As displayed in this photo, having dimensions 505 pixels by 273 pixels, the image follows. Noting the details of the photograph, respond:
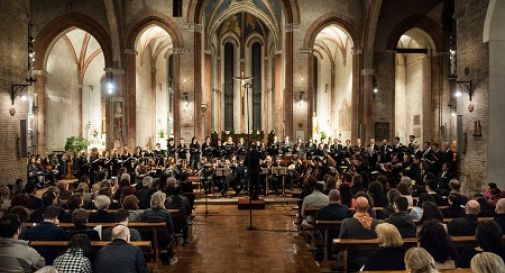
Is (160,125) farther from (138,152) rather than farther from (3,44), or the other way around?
(3,44)

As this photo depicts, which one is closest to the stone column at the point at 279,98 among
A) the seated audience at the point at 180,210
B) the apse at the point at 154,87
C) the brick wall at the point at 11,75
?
the apse at the point at 154,87

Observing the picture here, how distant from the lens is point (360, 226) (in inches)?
214

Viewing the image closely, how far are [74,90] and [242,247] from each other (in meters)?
22.5

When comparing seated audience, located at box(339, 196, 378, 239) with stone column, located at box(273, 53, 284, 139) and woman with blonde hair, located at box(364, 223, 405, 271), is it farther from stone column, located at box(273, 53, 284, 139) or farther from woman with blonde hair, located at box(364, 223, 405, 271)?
stone column, located at box(273, 53, 284, 139)

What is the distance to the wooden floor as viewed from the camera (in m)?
6.80

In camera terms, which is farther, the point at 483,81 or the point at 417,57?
the point at 417,57

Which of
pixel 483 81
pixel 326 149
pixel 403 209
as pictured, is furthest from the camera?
pixel 326 149

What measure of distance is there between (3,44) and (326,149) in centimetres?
1128

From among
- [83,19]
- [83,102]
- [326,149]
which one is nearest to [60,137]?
[83,102]

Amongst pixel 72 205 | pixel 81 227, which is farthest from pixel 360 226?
pixel 72 205

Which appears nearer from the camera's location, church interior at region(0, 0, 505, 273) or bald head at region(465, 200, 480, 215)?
church interior at region(0, 0, 505, 273)

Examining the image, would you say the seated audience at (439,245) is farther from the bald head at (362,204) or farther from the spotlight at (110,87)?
the spotlight at (110,87)

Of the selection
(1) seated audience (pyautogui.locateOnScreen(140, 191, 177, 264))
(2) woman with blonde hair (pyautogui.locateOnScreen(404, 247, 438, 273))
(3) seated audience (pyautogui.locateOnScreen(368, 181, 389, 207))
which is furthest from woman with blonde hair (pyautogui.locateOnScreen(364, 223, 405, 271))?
(3) seated audience (pyautogui.locateOnScreen(368, 181, 389, 207))

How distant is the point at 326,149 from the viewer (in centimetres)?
1727
